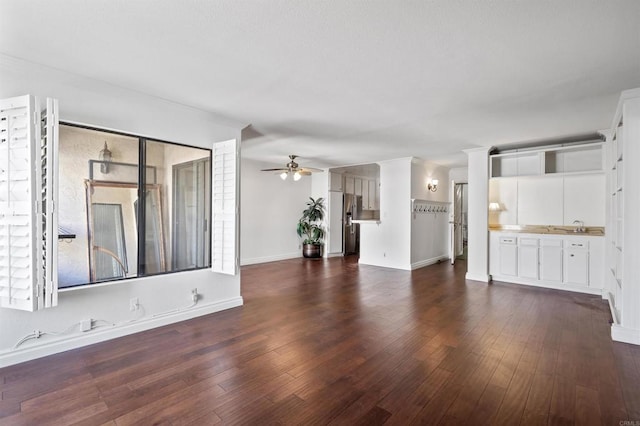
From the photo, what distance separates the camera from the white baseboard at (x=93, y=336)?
2529 millimetres

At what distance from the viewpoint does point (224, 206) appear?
376 centimetres

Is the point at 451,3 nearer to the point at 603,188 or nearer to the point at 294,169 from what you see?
the point at 294,169

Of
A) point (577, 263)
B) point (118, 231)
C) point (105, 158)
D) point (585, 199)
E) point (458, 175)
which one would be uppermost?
point (458, 175)

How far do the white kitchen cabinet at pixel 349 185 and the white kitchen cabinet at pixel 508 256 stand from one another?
4614 mm

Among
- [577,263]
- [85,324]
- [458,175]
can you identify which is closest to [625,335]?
[577,263]

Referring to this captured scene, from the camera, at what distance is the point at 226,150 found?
12.2 feet

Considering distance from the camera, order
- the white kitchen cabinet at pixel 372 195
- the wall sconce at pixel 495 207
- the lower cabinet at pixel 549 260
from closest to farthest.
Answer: the lower cabinet at pixel 549 260
the wall sconce at pixel 495 207
the white kitchen cabinet at pixel 372 195

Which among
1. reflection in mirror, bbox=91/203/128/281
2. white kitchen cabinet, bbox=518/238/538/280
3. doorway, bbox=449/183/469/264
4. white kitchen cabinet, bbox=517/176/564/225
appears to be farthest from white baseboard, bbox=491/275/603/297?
reflection in mirror, bbox=91/203/128/281

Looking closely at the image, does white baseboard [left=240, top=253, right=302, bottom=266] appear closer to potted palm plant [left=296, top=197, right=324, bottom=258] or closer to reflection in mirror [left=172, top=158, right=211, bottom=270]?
potted palm plant [left=296, top=197, right=324, bottom=258]

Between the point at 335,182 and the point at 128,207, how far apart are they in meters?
6.17

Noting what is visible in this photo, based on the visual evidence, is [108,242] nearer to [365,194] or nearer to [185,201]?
[185,201]

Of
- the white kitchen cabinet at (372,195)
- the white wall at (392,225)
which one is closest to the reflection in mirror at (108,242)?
the white wall at (392,225)

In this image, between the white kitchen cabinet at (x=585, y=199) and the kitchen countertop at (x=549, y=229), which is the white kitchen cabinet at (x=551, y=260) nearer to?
the kitchen countertop at (x=549, y=229)

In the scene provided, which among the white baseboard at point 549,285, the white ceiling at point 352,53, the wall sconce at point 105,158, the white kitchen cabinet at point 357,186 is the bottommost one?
the white baseboard at point 549,285
